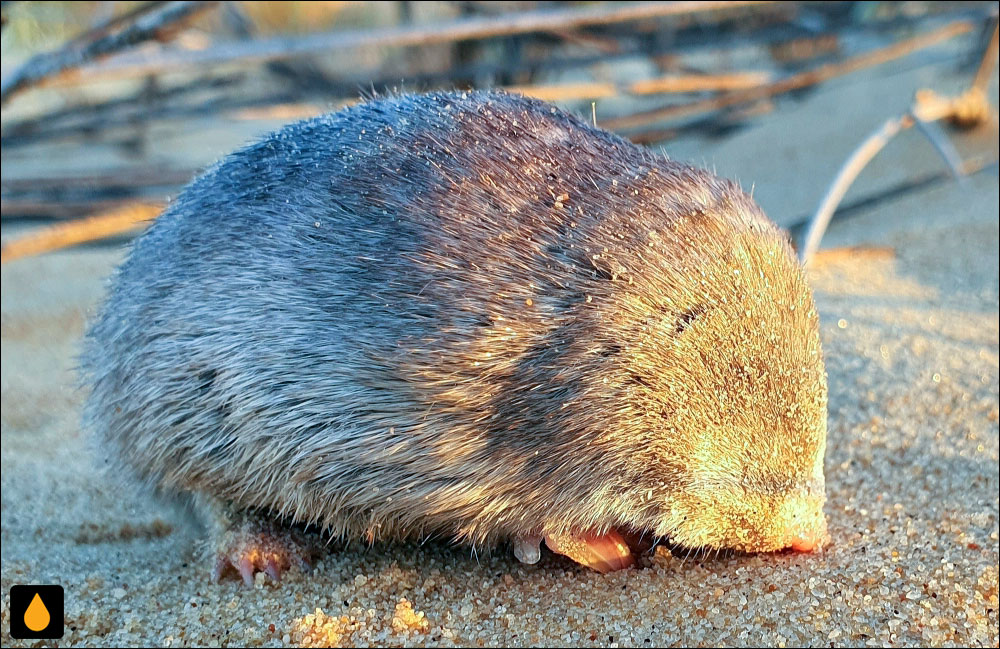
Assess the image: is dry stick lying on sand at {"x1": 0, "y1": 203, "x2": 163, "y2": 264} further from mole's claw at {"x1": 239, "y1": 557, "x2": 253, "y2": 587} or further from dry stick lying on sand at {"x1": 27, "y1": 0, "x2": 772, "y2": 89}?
mole's claw at {"x1": 239, "y1": 557, "x2": 253, "y2": 587}

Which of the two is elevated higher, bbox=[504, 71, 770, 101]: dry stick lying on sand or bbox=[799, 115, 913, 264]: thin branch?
bbox=[504, 71, 770, 101]: dry stick lying on sand

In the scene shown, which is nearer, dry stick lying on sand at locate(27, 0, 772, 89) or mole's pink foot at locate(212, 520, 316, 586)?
mole's pink foot at locate(212, 520, 316, 586)

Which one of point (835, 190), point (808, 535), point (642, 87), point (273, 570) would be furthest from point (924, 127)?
point (273, 570)

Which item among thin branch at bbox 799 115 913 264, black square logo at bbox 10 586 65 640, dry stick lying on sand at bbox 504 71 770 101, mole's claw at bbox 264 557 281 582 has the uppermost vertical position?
dry stick lying on sand at bbox 504 71 770 101

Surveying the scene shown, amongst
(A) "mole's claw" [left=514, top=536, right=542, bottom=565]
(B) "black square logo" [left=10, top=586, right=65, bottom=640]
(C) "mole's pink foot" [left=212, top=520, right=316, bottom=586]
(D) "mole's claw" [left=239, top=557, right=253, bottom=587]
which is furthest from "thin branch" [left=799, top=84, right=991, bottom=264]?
(B) "black square logo" [left=10, top=586, right=65, bottom=640]

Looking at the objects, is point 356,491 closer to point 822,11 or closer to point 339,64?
point 822,11

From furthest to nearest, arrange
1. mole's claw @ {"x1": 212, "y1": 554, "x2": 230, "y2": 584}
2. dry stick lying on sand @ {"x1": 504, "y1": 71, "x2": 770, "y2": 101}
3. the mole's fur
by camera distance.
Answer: dry stick lying on sand @ {"x1": 504, "y1": 71, "x2": 770, "y2": 101} → mole's claw @ {"x1": 212, "y1": 554, "x2": 230, "y2": 584} → the mole's fur

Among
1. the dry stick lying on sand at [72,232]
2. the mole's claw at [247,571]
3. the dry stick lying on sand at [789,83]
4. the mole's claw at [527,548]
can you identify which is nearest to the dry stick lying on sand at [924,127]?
the dry stick lying on sand at [789,83]

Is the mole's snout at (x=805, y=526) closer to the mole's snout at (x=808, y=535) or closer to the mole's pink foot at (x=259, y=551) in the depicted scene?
the mole's snout at (x=808, y=535)

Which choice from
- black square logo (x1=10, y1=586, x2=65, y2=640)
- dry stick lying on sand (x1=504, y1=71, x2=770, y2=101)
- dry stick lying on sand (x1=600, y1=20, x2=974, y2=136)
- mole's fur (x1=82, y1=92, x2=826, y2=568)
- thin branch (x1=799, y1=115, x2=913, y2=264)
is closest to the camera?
mole's fur (x1=82, y1=92, x2=826, y2=568)
